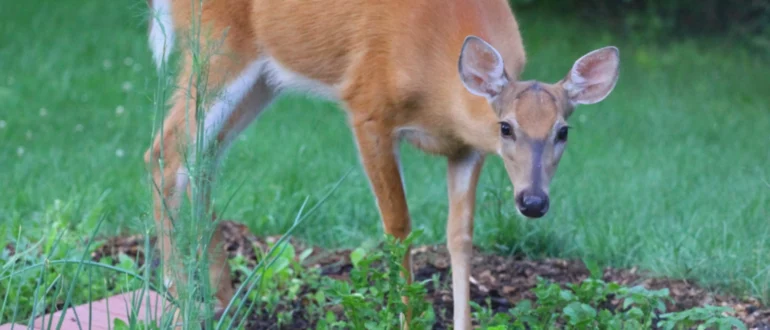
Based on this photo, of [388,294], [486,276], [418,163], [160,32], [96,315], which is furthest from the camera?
[418,163]

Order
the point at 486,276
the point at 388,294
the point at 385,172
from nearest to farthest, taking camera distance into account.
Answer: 1. the point at 388,294
2. the point at 385,172
3. the point at 486,276

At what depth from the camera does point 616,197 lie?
6.87 metres

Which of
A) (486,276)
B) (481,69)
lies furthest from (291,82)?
(481,69)

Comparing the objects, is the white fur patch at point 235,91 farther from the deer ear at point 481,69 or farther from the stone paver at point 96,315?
the deer ear at point 481,69

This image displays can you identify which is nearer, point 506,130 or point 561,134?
point 561,134

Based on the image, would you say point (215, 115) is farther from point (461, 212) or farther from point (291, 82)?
point (461, 212)

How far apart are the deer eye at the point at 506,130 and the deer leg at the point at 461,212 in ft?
2.26

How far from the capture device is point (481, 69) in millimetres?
4293

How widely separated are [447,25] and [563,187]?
7.32 ft

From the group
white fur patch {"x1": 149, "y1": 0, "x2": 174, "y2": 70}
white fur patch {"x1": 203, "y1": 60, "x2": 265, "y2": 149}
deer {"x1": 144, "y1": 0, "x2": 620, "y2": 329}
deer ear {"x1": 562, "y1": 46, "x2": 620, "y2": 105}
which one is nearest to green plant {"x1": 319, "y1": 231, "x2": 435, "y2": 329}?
deer {"x1": 144, "y1": 0, "x2": 620, "y2": 329}

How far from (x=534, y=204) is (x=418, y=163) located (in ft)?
13.7

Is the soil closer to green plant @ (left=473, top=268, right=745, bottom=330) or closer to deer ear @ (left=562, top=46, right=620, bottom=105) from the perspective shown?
green plant @ (left=473, top=268, right=745, bottom=330)

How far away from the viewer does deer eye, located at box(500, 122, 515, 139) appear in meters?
4.17

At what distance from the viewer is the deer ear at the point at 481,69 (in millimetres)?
4227
